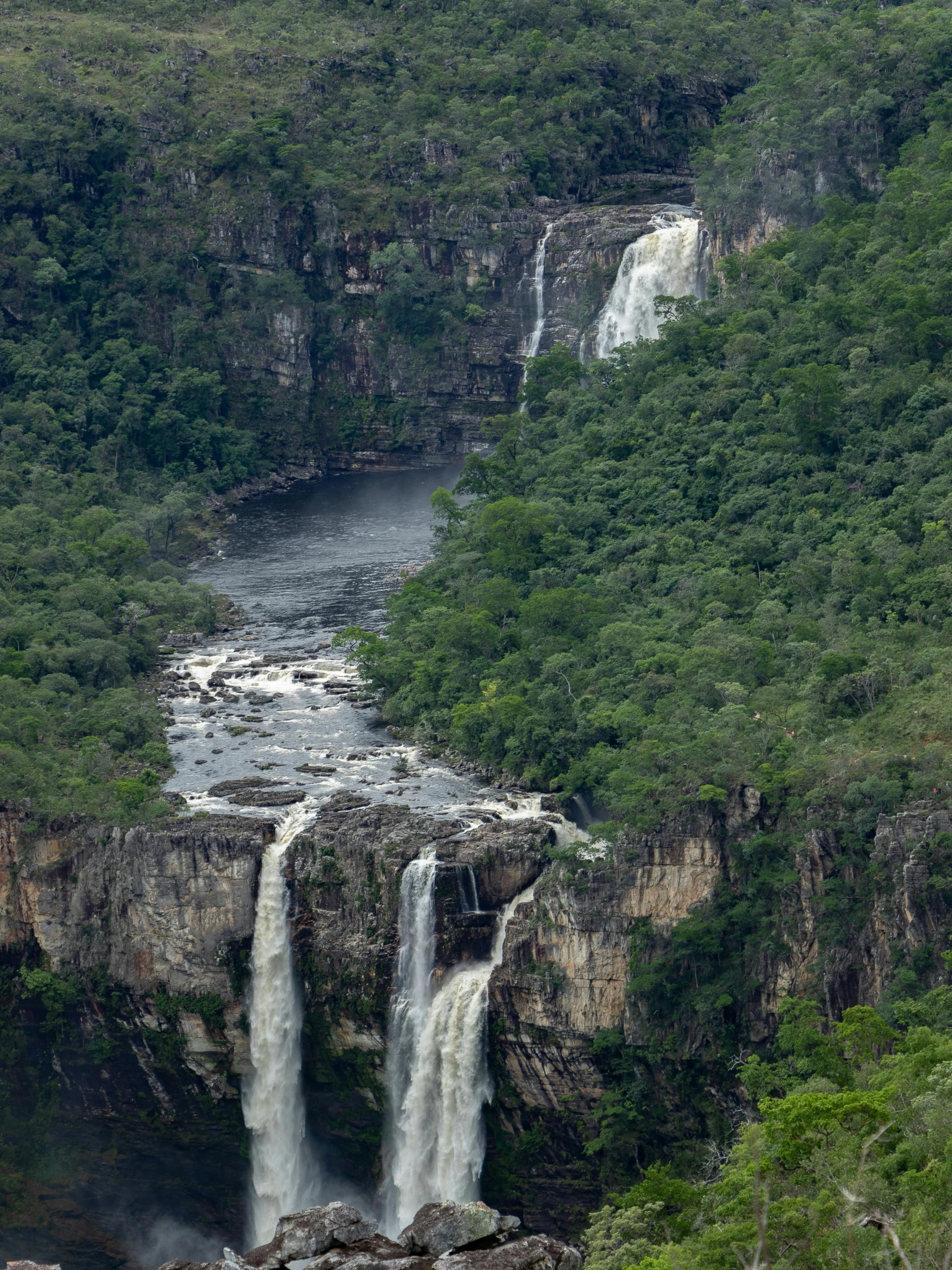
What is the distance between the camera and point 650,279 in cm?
8738

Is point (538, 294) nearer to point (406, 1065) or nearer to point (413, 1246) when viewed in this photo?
point (406, 1065)

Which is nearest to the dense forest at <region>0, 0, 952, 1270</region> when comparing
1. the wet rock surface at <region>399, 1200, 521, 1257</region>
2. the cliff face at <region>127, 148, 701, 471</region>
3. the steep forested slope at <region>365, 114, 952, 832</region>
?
the steep forested slope at <region>365, 114, 952, 832</region>

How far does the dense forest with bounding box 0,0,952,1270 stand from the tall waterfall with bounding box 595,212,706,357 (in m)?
1.86

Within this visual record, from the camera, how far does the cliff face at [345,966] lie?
166 ft

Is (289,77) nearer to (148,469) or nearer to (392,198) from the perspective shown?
(392,198)

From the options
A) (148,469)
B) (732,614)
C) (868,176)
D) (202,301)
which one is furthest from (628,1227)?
(202,301)

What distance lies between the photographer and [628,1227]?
39.1 metres

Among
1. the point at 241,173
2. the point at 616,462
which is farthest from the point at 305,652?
the point at 241,173

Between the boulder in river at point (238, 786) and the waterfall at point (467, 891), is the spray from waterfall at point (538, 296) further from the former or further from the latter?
the waterfall at point (467, 891)

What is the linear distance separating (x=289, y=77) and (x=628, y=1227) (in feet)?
262

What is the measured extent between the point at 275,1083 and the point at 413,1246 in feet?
65.5

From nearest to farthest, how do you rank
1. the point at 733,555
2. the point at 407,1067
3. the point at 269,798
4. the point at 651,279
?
the point at 407,1067
the point at 269,798
the point at 733,555
the point at 651,279

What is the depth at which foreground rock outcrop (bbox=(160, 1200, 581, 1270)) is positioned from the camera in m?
32.5

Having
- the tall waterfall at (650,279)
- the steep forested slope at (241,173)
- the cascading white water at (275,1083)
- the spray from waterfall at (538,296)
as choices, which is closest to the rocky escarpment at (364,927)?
the cascading white water at (275,1083)
